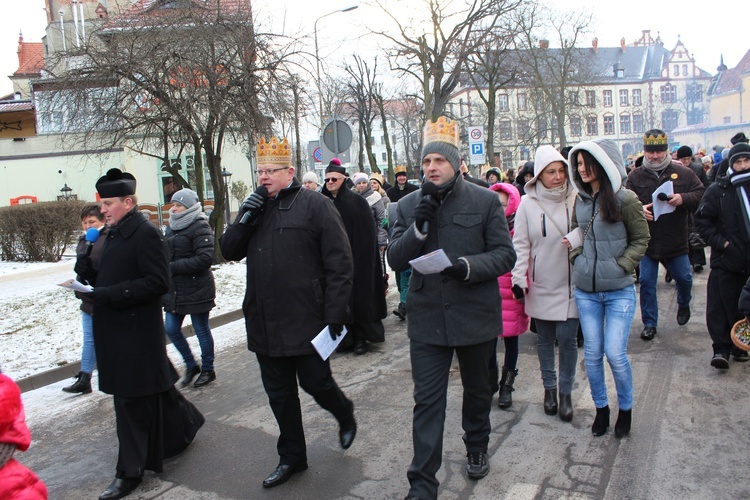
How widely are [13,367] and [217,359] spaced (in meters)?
2.16

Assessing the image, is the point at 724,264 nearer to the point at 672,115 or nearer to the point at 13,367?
the point at 13,367

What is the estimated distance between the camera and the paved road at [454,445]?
12.1 feet

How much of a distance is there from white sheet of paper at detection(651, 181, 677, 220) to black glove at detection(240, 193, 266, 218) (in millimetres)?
4343

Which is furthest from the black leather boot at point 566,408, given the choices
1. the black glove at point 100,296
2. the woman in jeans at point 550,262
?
the black glove at point 100,296

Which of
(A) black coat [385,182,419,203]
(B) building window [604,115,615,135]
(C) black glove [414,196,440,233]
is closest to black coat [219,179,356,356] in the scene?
(C) black glove [414,196,440,233]

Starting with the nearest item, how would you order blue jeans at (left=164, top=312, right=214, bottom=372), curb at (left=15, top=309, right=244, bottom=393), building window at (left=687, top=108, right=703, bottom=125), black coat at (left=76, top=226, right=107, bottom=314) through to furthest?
1. black coat at (left=76, top=226, right=107, bottom=314)
2. blue jeans at (left=164, top=312, right=214, bottom=372)
3. curb at (left=15, top=309, right=244, bottom=393)
4. building window at (left=687, top=108, right=703, bottom=125)

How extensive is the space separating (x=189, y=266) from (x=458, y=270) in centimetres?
331

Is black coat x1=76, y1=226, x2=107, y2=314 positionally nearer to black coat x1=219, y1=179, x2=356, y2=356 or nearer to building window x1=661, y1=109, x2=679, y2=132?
black coat x1=219, y1=179, x2=356, y2=356

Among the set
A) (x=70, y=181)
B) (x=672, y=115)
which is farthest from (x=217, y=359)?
(x=672, y=115)

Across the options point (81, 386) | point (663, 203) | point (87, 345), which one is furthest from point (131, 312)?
point (663, 203)

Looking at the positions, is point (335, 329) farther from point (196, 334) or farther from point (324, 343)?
point (196, 334)

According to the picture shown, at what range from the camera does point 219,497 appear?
3.82 meters

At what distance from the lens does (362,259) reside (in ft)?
22.2

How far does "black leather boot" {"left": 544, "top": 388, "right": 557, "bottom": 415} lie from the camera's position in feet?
15.5
